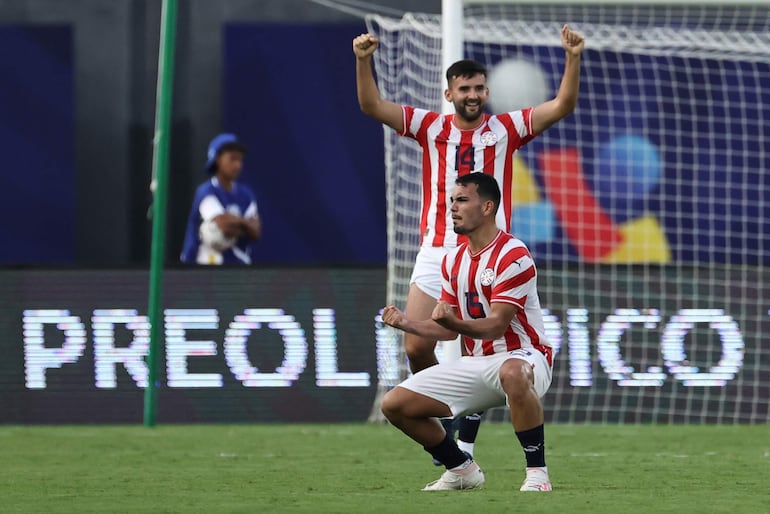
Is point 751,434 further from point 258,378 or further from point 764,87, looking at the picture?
point 764,87

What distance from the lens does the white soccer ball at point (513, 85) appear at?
16.2 meters

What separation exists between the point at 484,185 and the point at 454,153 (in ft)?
4.02

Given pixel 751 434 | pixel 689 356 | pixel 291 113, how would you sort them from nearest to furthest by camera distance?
pixel 751 434, pixel 689 356, pixel 291 113

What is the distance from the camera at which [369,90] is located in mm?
8578

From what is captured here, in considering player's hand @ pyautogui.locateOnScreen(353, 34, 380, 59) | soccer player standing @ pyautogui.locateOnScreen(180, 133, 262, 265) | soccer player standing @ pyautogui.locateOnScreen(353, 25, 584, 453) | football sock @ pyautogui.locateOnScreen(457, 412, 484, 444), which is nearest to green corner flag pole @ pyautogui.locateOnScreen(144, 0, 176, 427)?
soccer player standing @ pyautogui.locateOnScreen(180, 133, 262, 265)

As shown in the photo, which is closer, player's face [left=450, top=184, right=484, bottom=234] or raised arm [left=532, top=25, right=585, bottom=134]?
player's face [left=450, top=184, right=484, bottom=234]

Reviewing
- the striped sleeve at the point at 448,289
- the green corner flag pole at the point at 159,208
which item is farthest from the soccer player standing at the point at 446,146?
the green corner flag pole at the point at 159,208

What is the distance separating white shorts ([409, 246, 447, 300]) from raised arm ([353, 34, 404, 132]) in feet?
2.16

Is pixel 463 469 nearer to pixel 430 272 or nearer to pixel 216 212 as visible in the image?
pixel 430 272

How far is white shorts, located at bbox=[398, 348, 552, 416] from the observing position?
7496mm

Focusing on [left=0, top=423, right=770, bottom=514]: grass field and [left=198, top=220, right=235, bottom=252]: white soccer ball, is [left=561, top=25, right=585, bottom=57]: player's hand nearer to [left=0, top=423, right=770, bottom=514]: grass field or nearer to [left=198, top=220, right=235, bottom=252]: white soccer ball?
[left=0, top=423, right=770, bottom=514]: grass field

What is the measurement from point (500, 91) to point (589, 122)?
117 cm

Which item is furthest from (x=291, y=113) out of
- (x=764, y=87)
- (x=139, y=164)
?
(x=764, y=87)

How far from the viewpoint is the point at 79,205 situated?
17328 millimetres
